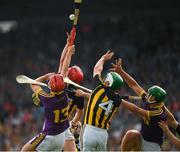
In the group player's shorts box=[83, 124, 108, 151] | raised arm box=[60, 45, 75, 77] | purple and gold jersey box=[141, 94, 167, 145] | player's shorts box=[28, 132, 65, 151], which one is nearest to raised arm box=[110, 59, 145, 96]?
purple and gold jersey box=[141, 94, 167, 145]

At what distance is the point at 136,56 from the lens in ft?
73.7

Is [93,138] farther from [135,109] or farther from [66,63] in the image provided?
[66,63]

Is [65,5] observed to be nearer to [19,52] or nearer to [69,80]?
[19,52]

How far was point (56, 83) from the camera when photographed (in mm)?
10500

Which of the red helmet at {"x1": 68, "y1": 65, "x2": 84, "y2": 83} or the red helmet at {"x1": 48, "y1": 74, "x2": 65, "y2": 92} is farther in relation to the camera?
the red helmet at {"x1": 68, "y1": 65, "x2": 84, "y2": 83}

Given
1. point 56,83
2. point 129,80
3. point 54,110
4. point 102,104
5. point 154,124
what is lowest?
point 154,124

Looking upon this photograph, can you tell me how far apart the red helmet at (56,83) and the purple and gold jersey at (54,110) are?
4.8 inches

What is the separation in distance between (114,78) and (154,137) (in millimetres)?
1363

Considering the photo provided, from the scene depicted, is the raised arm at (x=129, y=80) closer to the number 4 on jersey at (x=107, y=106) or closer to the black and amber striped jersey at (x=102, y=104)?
the black and amber striped jersey at (x=102, y=104)

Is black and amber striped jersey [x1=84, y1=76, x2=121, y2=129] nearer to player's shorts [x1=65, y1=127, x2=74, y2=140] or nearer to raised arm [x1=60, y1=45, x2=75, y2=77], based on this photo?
player's shorts [x1=65, y1=127, x2=74, y2=140]

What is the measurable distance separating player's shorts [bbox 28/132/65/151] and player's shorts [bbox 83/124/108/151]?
416 millimetres

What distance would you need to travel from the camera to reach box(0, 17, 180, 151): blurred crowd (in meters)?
19.3

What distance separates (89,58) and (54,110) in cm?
1361

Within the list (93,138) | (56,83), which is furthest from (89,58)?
(56,83)
